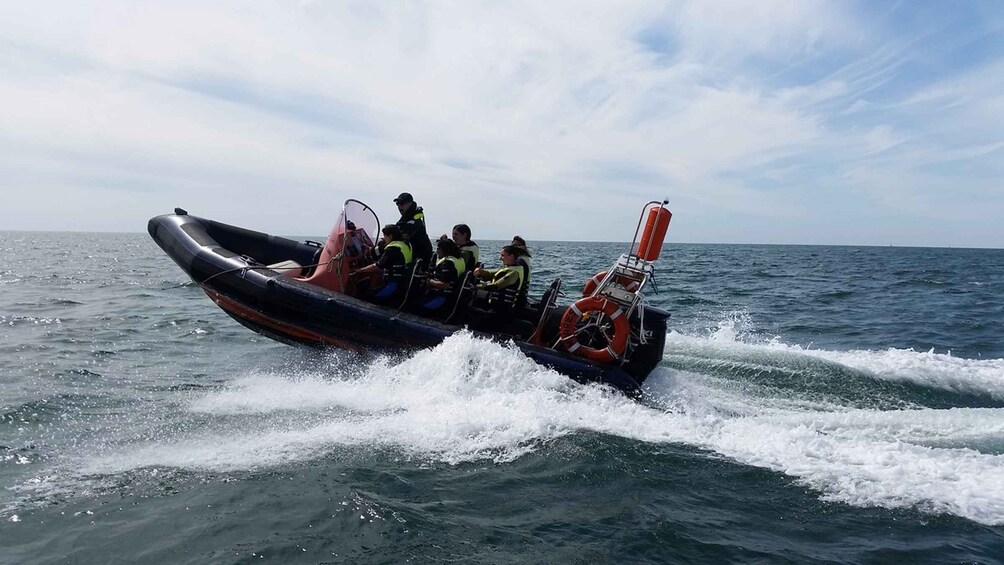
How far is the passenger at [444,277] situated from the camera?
6.61m

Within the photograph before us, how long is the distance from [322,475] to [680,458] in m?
2.31

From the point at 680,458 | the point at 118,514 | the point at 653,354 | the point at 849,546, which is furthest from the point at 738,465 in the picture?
the point at 118,514

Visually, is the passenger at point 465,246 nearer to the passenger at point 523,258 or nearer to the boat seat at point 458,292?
the boat seat at point 458,292

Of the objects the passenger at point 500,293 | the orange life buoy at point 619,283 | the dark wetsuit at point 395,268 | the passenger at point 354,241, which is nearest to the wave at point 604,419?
the passenger at point 500,293

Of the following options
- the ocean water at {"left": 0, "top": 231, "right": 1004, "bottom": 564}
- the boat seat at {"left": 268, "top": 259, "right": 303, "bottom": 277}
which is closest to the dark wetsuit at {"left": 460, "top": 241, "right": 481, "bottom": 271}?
the ocean water at {"left": 0, "top": 231, "right": 1004, "bottom": 564}

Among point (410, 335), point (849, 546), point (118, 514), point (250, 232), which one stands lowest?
point (118, 514)

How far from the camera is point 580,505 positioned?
3.93 m

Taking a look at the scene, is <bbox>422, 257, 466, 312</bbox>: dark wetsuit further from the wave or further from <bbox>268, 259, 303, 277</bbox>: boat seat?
<bbox>268, 259, 303, 277</bbox>: boat seat

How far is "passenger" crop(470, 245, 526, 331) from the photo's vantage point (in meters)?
6.54

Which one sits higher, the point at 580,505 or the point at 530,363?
the point at 530,363

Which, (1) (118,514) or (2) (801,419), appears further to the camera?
(2) (801,419)

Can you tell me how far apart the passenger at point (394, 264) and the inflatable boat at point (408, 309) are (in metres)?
0.10

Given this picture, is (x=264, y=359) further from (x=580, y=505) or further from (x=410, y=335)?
(x=580, y=505)

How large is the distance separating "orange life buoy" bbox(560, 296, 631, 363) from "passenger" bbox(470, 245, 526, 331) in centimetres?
60
